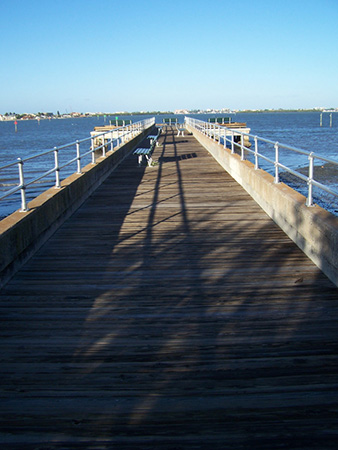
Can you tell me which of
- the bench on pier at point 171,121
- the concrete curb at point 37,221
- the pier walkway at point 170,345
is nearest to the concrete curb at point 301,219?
the pier walkway at point 170,345

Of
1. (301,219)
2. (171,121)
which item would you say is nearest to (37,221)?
(301,219)

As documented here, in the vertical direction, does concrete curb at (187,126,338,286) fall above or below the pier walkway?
above

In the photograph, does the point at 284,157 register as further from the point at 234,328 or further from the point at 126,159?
the point at 234,328

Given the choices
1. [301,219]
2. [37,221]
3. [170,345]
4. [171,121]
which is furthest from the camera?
[171,121]

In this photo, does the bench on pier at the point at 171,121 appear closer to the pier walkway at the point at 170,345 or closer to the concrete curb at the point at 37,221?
the concrete curb at the point at 37,221

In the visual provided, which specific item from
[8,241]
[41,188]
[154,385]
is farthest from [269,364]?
[41,188]

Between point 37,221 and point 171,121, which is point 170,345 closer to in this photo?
point 37,221

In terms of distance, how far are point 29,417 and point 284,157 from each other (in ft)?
141

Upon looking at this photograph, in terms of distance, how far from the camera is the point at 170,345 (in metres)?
4.34

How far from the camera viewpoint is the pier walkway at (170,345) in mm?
3203

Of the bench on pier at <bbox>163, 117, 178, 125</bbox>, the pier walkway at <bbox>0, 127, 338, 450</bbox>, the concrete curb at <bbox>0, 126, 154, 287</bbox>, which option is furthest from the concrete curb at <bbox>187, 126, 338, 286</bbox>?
the bench on pier at <bbox>163, 117, 178, 125</bbox>

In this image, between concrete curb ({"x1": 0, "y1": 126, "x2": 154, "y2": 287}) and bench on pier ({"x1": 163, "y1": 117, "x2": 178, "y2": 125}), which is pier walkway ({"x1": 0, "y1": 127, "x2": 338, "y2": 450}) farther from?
bench on pier ({"x1": 163, "y1": 117, "x2": 178, "y2": 125})

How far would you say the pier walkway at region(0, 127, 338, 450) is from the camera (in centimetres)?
320

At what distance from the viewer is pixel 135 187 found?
13648 mm
